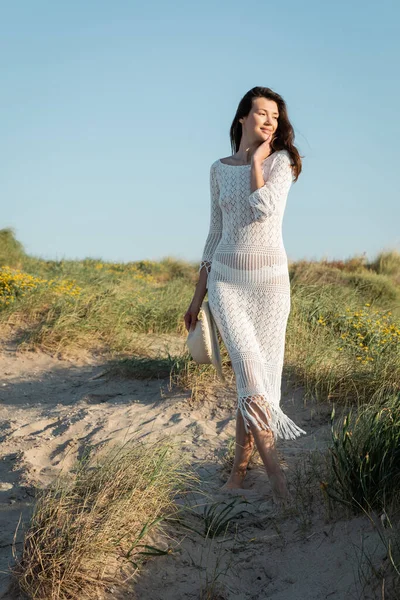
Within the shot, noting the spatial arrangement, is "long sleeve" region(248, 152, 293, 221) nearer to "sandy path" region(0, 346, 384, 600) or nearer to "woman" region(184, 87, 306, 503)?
"woman" region(184, 87, 306, 503)

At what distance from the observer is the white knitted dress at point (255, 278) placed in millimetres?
4090

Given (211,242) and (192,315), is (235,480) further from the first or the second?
(211,242)

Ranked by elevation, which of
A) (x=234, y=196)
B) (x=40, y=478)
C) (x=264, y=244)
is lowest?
(x=40, y=478)

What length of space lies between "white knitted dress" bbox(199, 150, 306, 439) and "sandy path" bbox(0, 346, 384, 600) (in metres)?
0.60

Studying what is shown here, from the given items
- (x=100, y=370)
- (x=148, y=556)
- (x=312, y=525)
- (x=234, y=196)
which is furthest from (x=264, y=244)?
(x=100, y=370)

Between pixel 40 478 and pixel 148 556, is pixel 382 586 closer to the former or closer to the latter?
pixel 148 556

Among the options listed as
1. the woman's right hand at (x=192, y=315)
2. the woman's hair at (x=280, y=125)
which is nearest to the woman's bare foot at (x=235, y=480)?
the woman's right hand at (x=192, y=315)

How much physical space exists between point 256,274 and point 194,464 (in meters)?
1.47

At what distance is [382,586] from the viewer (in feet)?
9.09

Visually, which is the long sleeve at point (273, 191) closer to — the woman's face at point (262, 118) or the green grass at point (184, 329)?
the woman's face at point (262, 118)

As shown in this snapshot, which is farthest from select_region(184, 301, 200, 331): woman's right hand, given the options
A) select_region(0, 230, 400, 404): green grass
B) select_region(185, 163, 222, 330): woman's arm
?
select_region(0, 230, 400, 404): green grass

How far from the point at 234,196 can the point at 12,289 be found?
17.4ft

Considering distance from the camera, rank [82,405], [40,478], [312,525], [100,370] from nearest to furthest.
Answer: [312,525], [40,478], [82,405], [100,370]

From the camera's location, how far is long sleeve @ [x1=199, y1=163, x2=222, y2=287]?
4.45 m
